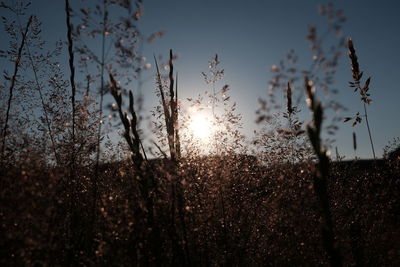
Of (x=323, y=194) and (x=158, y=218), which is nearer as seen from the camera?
(x=323, y=194)

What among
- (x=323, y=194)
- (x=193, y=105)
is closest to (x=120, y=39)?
(x=193, y=105)

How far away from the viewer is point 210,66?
11.1 ft

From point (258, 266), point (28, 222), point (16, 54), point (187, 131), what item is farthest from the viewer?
point (16, 54)

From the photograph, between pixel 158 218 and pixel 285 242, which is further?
pixel 285 242

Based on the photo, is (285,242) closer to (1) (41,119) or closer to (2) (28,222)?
(2) (28,222)

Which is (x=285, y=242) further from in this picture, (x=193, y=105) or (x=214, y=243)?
(x=193, y=105)

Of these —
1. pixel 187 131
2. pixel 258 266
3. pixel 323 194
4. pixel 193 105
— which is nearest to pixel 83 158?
pixel 187 131

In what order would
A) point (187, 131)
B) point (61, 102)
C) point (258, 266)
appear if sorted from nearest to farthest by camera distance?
point (258, 266) → point (187, 131) → point (61, 102)

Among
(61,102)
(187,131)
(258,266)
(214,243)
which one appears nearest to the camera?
(214,243)

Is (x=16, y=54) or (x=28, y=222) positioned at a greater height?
(x=16, y=54)

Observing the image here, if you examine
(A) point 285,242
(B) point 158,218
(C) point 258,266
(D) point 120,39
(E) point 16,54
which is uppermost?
Result: (E) point 16,54

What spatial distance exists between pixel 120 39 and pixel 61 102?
2286 millimetres

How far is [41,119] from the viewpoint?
3705mm

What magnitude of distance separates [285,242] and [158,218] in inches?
58.6
